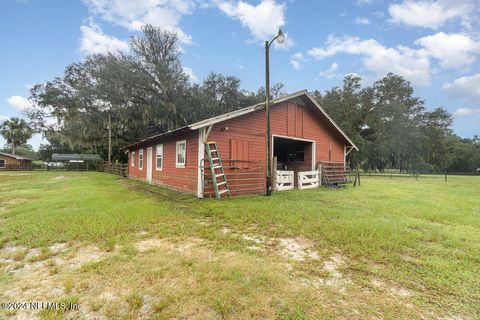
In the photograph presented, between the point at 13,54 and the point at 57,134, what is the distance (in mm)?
13990

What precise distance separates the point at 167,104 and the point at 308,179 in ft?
52.5

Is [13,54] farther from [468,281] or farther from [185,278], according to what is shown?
[468,281]

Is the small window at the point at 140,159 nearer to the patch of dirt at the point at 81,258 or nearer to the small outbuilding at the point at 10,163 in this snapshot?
the patch of dirt at the point at 81,258

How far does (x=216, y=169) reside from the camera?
29.4 ft

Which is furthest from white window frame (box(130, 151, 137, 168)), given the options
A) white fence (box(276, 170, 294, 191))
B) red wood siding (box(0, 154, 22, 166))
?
red wood siding (box(0, 154, 22, 166))

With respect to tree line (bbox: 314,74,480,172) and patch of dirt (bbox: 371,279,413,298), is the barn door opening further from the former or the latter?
tree line (bbox: 314,74,480,172)

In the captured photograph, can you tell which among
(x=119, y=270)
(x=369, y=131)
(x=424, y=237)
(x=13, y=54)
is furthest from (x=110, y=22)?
(x=369, y=131)

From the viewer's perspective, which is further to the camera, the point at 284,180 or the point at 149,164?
the point at 149,164

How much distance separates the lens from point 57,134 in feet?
82.2

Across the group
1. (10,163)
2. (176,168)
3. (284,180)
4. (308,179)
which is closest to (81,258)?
(176,168)

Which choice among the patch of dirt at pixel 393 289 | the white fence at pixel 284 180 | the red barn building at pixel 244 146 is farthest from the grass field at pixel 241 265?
the white fence at pixel 284 180

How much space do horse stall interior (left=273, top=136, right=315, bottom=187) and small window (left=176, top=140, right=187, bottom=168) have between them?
15.7 ft

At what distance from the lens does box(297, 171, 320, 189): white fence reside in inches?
471

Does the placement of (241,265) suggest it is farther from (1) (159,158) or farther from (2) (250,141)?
(1) (159,158)
